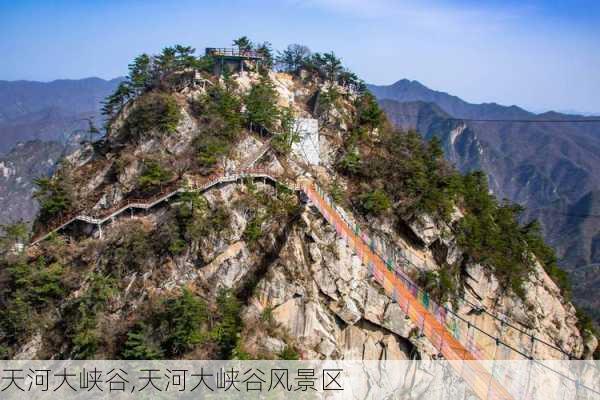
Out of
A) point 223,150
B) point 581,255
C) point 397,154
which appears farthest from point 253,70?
point 581,255

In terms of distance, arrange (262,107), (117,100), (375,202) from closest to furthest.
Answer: (375,202), (262,107), (117,100)

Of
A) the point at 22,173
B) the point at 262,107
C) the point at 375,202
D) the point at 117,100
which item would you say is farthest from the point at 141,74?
the point at 22,173

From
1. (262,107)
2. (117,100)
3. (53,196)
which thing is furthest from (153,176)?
(117,100)

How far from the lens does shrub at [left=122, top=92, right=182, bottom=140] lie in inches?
1230

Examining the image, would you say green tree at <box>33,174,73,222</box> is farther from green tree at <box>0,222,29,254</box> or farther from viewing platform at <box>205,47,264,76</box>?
viewing platform at <box>205,47,264,76</box>

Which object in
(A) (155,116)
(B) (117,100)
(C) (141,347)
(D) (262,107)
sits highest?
(B) (117,100)

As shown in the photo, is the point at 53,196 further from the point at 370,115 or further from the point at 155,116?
the point at 370,115

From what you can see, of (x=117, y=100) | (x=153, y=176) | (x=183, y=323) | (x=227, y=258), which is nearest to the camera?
(x=183, y=323)

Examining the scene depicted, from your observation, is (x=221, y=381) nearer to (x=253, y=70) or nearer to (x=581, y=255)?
(x=253, y=70)

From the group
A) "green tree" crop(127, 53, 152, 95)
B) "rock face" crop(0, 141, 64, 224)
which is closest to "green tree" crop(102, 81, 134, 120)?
"green tree" crop(127, 53, 152, 95)

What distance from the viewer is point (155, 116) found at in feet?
103

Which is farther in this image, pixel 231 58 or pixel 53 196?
pixel 231 58

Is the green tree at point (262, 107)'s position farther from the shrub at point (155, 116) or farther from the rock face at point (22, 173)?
the rock face at point (22, 173)

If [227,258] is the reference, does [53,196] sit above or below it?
above
